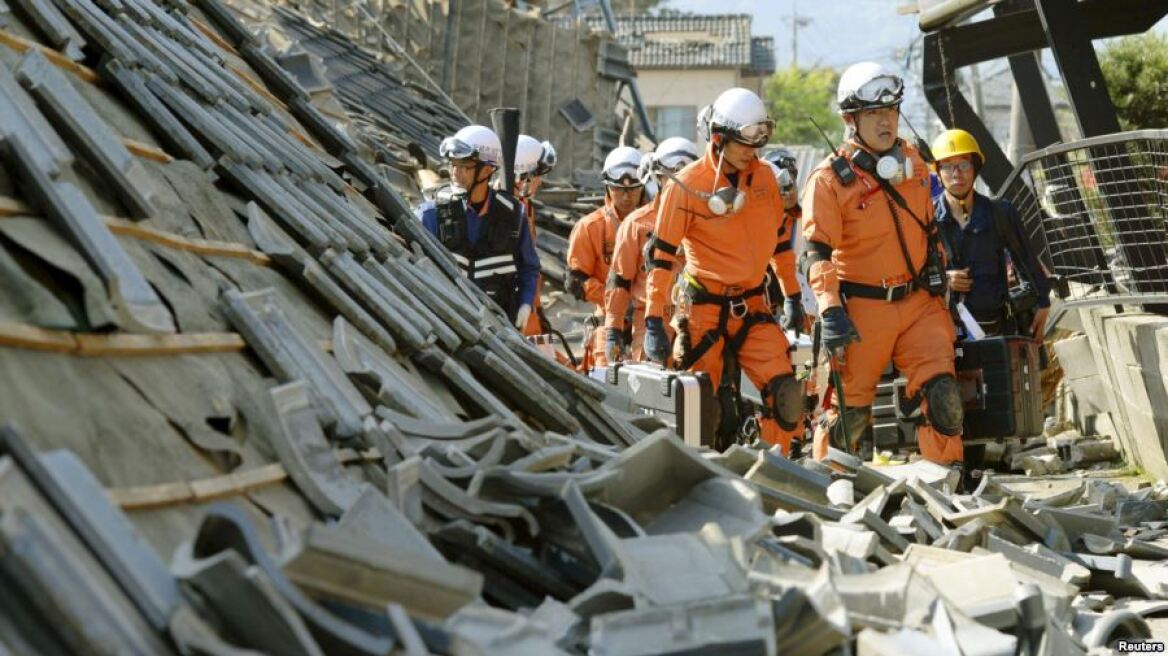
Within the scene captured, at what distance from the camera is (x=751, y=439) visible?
36.1 feet

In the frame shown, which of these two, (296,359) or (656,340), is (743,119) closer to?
(656,340)

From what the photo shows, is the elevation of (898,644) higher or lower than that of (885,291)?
lower

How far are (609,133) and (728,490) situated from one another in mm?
22972

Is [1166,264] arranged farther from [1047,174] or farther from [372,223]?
[372,223]

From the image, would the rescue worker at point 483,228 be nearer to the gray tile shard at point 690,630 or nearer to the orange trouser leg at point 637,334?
the orange trouser leg at point 637,334

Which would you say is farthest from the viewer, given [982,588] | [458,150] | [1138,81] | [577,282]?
[1138,81]

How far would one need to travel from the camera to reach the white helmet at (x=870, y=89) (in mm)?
9969

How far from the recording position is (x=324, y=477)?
5.05 m

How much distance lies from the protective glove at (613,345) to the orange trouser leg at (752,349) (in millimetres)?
1412

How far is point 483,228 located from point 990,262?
3.30 metres

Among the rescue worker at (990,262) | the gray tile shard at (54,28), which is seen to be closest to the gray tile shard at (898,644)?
the gray tile shard at (54,28)

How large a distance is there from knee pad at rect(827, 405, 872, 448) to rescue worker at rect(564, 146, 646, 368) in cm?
399

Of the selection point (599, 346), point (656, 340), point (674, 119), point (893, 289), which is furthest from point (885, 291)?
point (674, 119)

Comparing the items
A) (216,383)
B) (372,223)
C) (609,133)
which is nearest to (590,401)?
(372,223)
